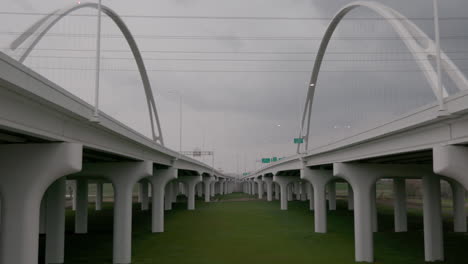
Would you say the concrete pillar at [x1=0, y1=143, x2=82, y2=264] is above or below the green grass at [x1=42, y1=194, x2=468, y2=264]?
above

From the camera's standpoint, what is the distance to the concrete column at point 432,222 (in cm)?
2419

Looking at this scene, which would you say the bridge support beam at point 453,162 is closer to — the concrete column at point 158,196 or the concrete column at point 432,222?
the concrete column at point 432,222

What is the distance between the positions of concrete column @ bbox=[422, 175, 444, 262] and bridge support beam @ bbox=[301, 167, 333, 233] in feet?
41.2

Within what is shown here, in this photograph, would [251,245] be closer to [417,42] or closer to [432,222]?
[432,222]

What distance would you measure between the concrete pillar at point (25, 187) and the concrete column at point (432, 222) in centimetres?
1975

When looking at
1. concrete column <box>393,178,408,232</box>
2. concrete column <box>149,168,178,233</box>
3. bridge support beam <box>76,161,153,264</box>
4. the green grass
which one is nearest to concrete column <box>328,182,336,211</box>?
the green grass

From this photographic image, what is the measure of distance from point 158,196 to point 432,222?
2318 centimetres

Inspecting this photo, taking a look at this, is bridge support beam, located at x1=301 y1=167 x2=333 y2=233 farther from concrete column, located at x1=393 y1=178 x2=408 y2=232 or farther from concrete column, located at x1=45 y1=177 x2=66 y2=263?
concrete column, located at x1=45 y1=177 x2=66 y2=263

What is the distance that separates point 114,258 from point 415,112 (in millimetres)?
17541

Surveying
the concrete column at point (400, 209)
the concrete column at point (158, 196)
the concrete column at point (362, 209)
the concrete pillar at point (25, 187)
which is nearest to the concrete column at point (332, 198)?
the concrete column at point (400, 209)

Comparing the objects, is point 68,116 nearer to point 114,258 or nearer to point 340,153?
point 114,258

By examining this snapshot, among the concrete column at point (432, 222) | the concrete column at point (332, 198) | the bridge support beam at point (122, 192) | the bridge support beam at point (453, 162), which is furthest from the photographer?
the concrete column at point (332, 198)

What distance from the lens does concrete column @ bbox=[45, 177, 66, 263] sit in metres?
23.6

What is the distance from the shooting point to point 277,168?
65812 mm
